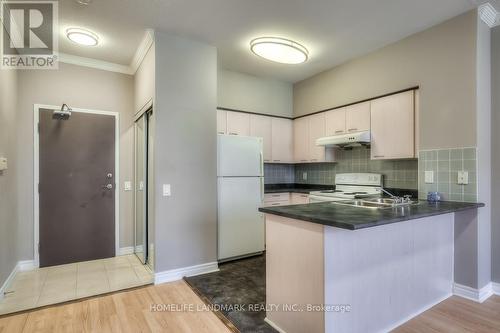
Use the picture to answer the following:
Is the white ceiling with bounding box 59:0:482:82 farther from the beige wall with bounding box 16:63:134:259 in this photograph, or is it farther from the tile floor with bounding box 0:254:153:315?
the tile floor with bounding box 0:254:153:315

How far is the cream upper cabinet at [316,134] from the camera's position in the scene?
415 cm

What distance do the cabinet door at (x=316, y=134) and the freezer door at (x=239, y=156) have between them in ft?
3.39

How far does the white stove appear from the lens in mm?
3530

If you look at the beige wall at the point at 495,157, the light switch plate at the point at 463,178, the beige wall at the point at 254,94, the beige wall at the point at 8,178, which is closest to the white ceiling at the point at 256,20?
the beige wall at the point at 495,157

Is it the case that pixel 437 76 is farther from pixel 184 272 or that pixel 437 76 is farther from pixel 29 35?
pixel 29 35

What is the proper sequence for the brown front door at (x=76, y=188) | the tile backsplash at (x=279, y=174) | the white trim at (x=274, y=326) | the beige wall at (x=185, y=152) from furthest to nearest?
the tile backsplash at (x=279, y=174) < the brown front door at (x=76, y=188) < the beige wall at (x=185, y=152) < the white trim at (x=274, y=326)

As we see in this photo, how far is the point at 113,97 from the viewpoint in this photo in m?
3.75

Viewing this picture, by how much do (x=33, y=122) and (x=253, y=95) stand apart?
3.00 m

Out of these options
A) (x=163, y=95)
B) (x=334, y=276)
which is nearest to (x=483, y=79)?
(x=334, y=276)

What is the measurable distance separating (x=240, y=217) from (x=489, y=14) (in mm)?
3370

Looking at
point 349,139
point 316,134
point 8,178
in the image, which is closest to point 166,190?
point 8,178

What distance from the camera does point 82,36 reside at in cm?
290

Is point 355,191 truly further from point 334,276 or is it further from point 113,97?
point 113,97

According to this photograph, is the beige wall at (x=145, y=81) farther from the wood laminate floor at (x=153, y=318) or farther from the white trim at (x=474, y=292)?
the white trim at (x=474, y=292)
